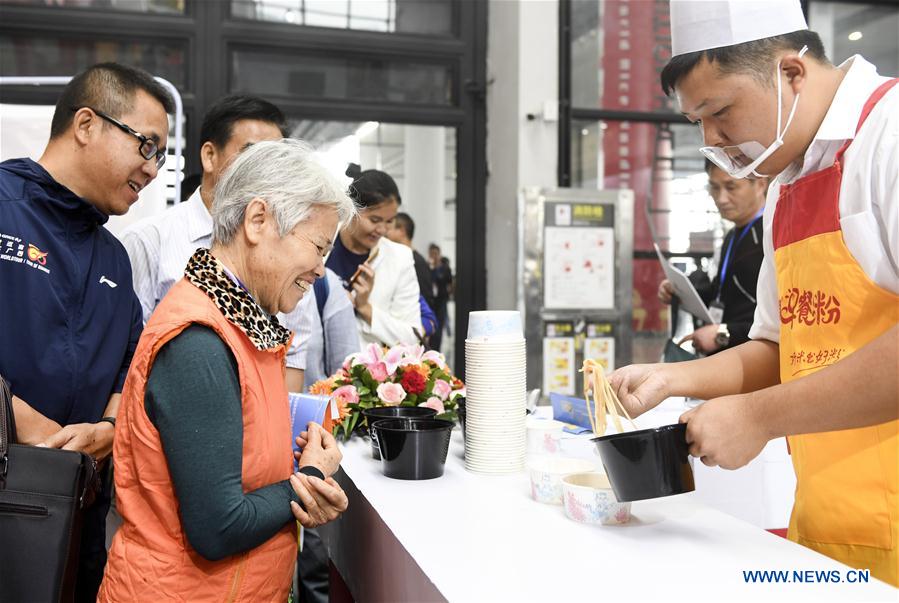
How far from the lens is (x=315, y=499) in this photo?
130 cm

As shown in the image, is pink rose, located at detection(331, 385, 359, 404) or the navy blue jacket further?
pink rose, located at detection(331, 385, 359, 404)

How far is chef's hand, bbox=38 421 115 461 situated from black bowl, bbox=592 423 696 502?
1.13 m

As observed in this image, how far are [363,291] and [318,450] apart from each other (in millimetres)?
1808

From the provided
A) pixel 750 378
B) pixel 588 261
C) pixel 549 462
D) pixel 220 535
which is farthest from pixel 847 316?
pixel 588 261

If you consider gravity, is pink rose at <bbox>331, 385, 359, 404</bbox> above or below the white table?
above

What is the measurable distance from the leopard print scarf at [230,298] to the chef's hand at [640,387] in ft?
2.18

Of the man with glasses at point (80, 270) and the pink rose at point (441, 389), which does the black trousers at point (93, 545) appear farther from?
the pink rose at point (441, 389)

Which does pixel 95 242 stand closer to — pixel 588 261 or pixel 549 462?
pixel 549 462

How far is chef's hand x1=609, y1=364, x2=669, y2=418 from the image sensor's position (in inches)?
57.2

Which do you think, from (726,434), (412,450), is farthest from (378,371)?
(726,434)

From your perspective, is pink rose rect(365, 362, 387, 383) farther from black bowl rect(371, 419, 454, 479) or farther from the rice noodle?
the rice noodle

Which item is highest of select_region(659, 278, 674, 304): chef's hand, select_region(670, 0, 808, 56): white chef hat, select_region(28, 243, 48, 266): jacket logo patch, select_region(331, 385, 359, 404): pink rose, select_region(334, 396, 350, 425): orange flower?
select_region(670, 0, 808, 56): white chef hat

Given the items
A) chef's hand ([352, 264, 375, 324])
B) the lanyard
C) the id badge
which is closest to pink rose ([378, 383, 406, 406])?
chef's hand ([352, 264, 375, 324])

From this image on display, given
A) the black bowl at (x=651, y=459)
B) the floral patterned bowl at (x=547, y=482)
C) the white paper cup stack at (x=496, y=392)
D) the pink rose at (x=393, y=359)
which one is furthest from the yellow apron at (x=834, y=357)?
the pink rose at (x=393, y=359)
